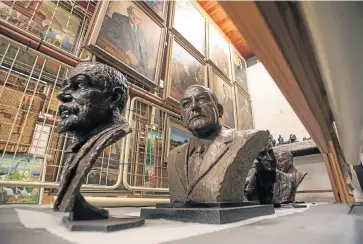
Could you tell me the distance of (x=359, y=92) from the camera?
1.02 feet

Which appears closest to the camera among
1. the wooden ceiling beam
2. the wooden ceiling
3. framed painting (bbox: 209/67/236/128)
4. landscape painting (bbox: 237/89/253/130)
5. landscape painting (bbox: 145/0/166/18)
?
the wooden ceiling beam

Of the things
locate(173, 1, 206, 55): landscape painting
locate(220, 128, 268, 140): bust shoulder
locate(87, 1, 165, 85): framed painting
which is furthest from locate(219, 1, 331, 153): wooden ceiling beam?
locate(173, 1, 206, 55): landscape painting

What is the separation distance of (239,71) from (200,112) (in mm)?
3406

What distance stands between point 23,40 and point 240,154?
160cm

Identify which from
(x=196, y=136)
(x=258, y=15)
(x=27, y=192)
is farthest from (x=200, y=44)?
(x=258, y=15)

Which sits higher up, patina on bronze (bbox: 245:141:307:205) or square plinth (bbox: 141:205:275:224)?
patina on bronze (bbox: 245:141:307:205)

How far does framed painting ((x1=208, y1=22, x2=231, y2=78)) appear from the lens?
3738mm

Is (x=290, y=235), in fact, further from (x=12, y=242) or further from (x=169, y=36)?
(x=169, y=36)

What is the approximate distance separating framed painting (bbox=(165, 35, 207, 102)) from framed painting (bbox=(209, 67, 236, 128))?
216 mm

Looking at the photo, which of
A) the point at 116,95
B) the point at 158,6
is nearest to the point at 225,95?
the point at 158,6

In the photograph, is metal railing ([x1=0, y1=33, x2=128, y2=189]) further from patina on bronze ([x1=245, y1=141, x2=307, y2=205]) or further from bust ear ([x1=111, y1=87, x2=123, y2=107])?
patina on bronze ([x1=245, y1=141, x2=307, y2=205])

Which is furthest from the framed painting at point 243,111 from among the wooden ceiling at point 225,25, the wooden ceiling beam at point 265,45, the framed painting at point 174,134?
the wooden ceiling beam at point 265,45

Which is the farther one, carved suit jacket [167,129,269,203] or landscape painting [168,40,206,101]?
landscape painting [168,40,206,101]

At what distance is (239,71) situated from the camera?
445cm
